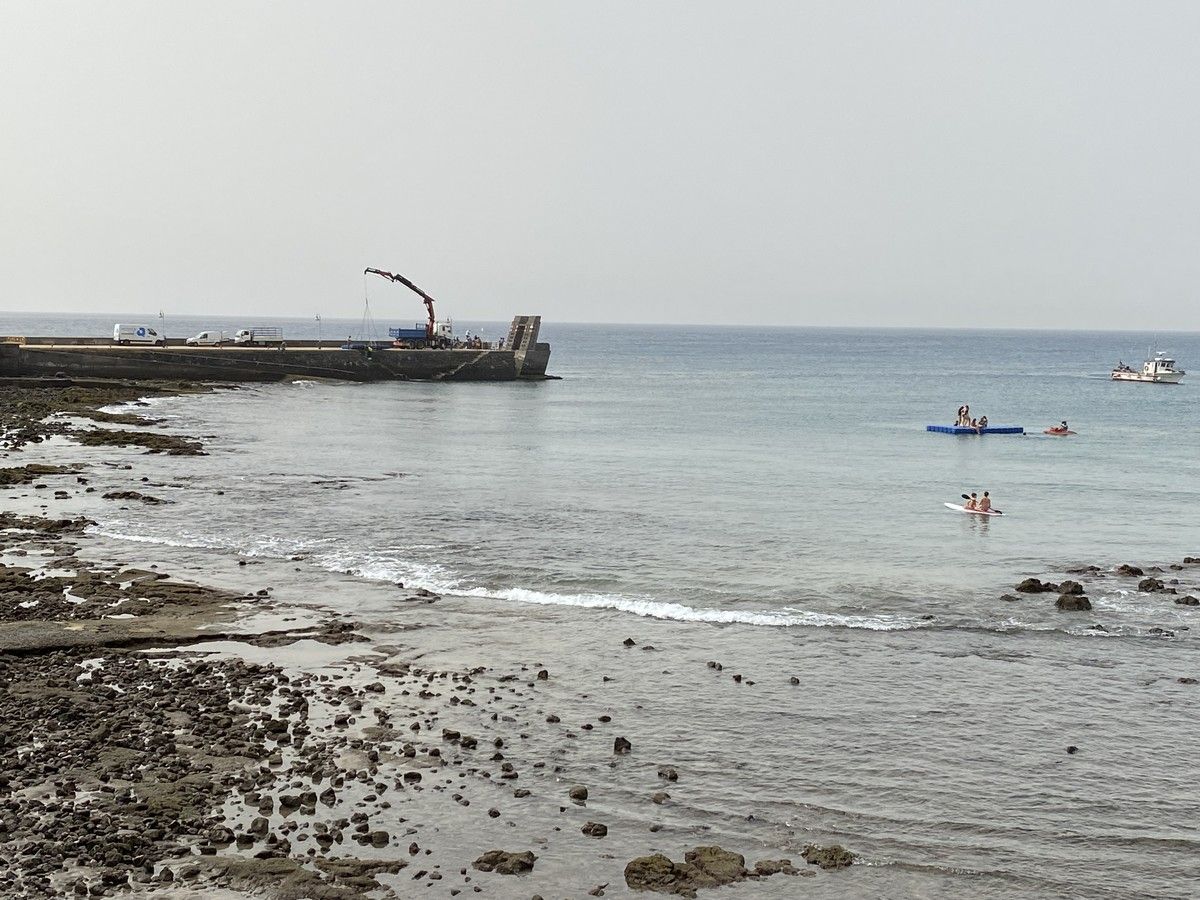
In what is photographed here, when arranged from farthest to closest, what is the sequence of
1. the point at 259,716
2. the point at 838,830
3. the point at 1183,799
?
the point at 259,716
the point at 1183,799
the point at 838,830

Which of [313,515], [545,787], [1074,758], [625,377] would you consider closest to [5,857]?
[545,787]

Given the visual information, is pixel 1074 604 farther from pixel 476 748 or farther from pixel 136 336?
pixel 136 336

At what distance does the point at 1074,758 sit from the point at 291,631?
14520 millimetres

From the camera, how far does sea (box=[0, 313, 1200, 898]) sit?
52.6ft

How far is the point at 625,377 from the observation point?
142 metres

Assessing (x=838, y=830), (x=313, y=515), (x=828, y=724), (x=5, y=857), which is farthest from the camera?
(x=313, y=515)

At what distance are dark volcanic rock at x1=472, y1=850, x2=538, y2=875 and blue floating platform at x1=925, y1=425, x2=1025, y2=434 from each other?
212 ft

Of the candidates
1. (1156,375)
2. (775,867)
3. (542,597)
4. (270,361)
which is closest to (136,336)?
(270,361)

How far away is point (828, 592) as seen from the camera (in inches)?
1137

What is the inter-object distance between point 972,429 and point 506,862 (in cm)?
6506

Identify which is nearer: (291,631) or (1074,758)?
(1074,758)

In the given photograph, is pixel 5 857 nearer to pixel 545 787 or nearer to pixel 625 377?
pixel 545 787

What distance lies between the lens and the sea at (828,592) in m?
16.0

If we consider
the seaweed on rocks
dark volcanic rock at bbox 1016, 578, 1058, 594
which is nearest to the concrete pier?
the seaweed on rocks
